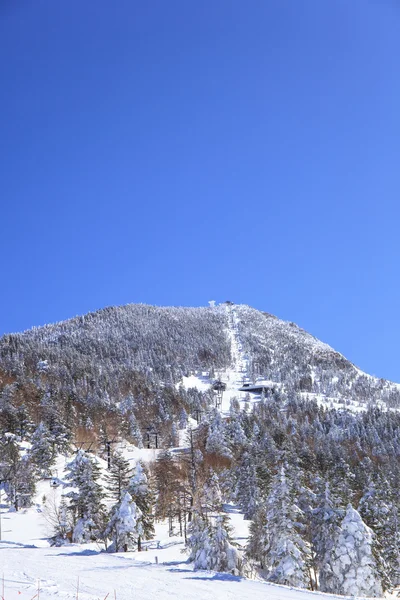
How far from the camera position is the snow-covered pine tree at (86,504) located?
40.7m

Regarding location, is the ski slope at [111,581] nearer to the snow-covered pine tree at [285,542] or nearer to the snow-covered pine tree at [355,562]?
the snow-covered pine tree at [285,542]

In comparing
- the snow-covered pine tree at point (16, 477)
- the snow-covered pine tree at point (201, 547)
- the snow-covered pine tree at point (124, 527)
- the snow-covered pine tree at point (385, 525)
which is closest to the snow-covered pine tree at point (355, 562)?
the snow-covered pine tree at point (201, 547)

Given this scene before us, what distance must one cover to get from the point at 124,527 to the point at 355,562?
699 inches

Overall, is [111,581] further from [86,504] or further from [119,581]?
[86,504]

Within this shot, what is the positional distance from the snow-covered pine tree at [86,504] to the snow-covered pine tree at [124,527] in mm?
1949

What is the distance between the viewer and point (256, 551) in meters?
45.5

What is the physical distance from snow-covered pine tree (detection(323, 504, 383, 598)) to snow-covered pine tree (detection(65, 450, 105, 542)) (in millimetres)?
19261

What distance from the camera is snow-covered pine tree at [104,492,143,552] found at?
3772 centimetres

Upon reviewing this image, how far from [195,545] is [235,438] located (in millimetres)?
81044

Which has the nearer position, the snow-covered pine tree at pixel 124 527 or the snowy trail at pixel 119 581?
the snowy trail at pixel 119 581

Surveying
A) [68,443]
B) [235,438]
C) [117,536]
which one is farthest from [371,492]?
[235,438]

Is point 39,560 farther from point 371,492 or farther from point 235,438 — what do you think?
point 235,438

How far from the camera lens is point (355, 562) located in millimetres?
34250

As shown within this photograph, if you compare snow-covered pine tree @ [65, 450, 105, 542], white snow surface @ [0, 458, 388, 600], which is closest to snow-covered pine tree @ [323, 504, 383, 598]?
white snow surface @ [0, 458, 388, 600]
